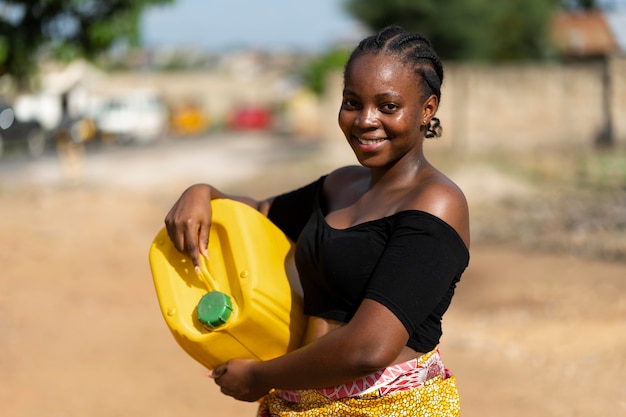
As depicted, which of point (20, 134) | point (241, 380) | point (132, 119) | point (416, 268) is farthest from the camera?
point (132, 119)

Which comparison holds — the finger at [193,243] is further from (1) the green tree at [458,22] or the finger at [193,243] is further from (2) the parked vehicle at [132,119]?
(2) the parked vehicle at [132,119]

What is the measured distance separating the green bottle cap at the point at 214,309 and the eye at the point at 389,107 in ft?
1.72

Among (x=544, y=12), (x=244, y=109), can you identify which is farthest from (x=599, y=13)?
(x=244, y=109)

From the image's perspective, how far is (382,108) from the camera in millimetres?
1850

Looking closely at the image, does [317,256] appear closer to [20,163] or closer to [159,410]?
[159,410]

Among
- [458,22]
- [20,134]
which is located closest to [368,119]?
[20,134]

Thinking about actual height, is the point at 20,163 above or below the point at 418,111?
below

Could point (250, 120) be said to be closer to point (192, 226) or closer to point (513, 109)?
point (513, 109)

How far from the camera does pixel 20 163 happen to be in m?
20.8

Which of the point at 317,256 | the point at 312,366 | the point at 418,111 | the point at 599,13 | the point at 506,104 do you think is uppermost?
the point at 418,111

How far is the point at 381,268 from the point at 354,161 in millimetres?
13660

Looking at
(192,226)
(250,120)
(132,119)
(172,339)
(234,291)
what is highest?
(192,226)

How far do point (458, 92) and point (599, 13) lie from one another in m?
24.9

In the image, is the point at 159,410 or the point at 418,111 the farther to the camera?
the point at 159,410
